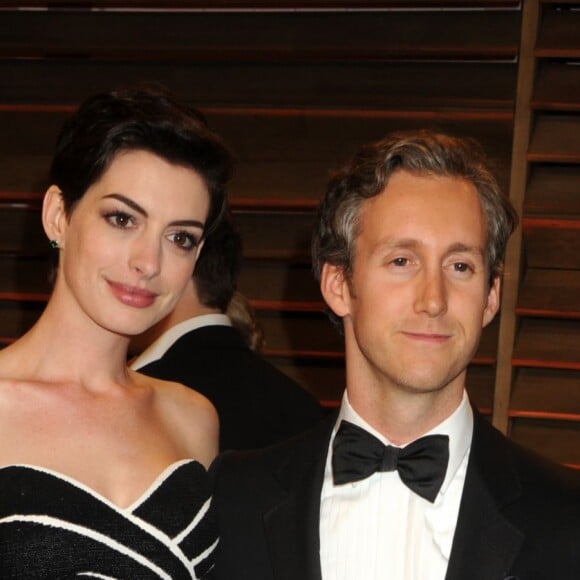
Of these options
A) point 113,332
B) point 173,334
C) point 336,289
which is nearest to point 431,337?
point 336,289

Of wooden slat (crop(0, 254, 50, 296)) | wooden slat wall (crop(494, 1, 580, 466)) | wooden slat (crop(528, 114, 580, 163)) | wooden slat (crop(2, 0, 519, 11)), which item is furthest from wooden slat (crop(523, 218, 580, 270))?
wooden slat (crop(0, 254, 50, 296))

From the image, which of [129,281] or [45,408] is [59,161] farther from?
[45,408]

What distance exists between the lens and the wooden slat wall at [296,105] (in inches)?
192

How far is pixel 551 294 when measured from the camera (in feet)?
15.9

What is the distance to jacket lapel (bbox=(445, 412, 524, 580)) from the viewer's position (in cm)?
223

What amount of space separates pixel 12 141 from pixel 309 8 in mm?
1330

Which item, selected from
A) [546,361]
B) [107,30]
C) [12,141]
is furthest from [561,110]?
[12,141]

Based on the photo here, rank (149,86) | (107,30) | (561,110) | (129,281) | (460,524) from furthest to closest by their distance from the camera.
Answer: (107,30) → (561,110) → (149,86) → (129,281) → (460,524)

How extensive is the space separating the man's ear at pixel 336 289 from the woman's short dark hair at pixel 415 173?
0.8 inches

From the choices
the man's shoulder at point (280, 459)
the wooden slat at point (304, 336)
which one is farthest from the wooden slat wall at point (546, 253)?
the man's shoulder at point (280, 459)

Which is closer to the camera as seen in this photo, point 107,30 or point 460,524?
point 460,524

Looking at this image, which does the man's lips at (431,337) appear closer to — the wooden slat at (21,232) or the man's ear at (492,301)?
the man's ear at (492,301)

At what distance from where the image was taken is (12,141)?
17.1ft

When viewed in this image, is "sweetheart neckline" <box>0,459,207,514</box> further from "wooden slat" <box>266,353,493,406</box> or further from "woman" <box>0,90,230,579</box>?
"wooden slat" <box>266,353,493,406</box>
